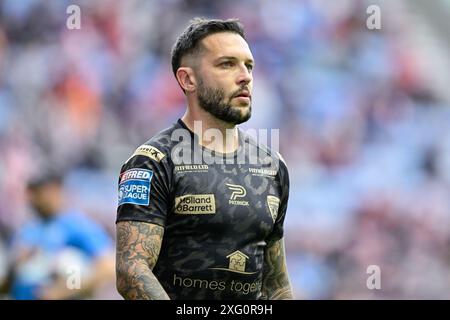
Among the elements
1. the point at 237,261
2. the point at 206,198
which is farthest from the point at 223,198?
the point at 237,261

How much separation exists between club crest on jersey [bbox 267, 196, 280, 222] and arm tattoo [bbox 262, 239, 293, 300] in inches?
8.1

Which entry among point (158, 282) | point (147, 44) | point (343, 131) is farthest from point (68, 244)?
point (158, 282)

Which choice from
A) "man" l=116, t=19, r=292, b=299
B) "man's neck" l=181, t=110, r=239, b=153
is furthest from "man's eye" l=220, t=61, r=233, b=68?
"man's neck" l=181, t=110, r=239, b=153

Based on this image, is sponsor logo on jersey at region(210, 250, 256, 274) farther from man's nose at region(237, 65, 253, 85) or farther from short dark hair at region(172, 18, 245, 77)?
short dark hair at region(172, 18, 245, 77)

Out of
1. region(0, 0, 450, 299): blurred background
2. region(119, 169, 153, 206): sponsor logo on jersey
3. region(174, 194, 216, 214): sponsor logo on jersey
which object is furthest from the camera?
region(0, 0, 450, 299): blurred background

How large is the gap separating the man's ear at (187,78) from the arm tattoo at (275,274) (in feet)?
3.02

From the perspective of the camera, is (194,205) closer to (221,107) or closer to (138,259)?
(138,259)

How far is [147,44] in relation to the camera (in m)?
8.89

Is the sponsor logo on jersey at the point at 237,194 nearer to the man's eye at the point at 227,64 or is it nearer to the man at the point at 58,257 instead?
the man's eye at the point at 227,64

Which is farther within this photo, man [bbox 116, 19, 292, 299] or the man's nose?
the man's nose

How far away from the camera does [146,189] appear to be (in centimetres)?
425

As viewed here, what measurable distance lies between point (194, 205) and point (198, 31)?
0.96 m

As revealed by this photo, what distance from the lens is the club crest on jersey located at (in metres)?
4.58

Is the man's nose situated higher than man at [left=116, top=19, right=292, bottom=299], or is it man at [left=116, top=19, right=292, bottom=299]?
the man's nose
